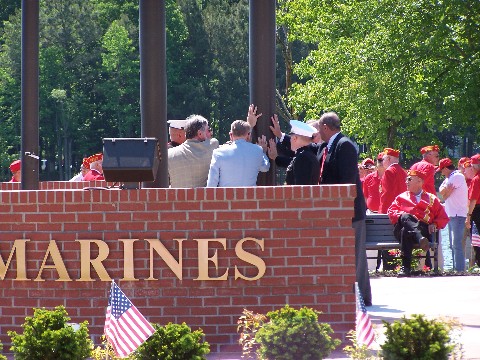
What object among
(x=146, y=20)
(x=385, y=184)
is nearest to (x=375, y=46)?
(x=385, y=184)

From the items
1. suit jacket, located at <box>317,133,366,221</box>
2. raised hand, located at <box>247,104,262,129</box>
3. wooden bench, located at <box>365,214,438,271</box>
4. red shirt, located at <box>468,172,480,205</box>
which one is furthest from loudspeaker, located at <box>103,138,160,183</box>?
red shirt, located at <box>468,172,480,205</box>

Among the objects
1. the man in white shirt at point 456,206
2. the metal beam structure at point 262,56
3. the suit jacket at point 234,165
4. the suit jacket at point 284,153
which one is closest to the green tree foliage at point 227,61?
the man in white shirt at point 456,206

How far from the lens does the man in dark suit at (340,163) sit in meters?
10.2

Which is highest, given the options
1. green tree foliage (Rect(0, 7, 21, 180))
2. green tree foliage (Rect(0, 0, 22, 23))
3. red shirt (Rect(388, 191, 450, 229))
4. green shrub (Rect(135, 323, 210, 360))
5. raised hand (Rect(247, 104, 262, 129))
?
green tree foliage (Rect(0, 0, 22, 23))

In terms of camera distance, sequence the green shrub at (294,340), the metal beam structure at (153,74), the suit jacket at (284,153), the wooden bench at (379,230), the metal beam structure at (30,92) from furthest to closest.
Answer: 1. the wooden bench at (379,230)
2. the metal beam structure at (30,92)
3. the suit jacket at (284,153)
4. the metal beam structure at (153,74)
5. the green shrub at (294,340)

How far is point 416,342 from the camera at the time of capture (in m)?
6.53

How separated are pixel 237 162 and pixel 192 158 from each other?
746mm

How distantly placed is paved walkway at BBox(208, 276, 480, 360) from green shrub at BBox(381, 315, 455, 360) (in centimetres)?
110

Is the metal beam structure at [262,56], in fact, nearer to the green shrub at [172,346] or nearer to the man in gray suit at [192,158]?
the man in gray suit at [192,158]

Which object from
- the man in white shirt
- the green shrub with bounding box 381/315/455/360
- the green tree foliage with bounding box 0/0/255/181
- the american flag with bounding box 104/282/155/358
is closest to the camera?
the green shrub with bounding box 381/315/455/360

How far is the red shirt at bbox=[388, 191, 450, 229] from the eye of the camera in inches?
583

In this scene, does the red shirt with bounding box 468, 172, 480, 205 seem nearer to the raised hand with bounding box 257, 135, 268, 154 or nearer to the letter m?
the raised hand with bounding box 257, 135, 268, 154

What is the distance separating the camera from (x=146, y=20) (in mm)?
9344

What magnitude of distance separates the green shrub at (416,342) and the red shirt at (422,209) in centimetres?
825
